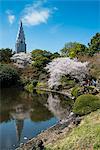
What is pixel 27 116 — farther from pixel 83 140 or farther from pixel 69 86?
pixel 69 86

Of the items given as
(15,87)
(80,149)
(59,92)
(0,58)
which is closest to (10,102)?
(59,92)

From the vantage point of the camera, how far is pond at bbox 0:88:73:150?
1474cm

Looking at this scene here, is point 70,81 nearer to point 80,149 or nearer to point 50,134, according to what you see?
point 50,134

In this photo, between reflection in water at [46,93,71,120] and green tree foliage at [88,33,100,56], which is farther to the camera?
green tree foliage at [88,33,100,56]

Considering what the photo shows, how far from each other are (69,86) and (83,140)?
23483 mm

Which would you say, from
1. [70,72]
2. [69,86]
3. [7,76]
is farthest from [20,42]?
[69,86]

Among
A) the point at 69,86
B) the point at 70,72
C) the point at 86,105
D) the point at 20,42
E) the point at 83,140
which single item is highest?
the point at 20,42

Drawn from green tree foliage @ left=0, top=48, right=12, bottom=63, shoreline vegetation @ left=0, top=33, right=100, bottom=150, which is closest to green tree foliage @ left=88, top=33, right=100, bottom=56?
shoreline vegetation @ left=0, top=33, right=100, bottom=150

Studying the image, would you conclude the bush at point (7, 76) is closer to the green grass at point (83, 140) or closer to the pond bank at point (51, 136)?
the pond bank at point (51, 136)

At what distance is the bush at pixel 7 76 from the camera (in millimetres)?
38844

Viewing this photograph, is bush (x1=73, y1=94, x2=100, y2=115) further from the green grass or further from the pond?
the green grass

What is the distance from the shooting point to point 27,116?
20.0 meters

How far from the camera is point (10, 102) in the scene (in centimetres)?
2588

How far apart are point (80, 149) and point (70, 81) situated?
79.9 feet
